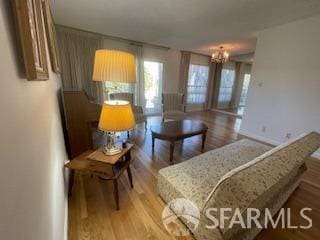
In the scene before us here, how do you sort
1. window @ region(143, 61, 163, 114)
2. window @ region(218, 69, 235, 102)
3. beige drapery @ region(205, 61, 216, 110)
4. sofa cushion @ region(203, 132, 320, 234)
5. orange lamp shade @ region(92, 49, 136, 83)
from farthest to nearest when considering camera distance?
1. window @ region(218, 69, 235, 102)
2. beige drapery @ region(205, 61, 216, 110)
3. window @ region(143, 61, 163, 114)
4. orange lamp shade @ region(92, 49, 136, 83)
5. sofa cushion @ region(203, 132, 320, 234)

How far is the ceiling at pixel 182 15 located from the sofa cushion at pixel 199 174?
2150 millimetres

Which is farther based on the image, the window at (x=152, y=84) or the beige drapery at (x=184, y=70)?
the beige drapery at (x=184, y=70)

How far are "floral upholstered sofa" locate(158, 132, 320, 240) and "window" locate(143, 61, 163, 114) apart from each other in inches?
149

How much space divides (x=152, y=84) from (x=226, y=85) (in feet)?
13.5

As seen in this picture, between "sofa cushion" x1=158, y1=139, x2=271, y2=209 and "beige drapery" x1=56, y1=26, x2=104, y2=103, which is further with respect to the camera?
"beige drapery" x1=56, y1=26, x2=104, y2=103

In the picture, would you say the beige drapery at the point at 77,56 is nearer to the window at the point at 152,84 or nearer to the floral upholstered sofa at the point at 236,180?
the window at the point at 152,84

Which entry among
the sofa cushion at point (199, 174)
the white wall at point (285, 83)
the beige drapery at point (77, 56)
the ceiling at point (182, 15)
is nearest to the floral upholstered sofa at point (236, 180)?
the sofa cushion at point (199, 174)

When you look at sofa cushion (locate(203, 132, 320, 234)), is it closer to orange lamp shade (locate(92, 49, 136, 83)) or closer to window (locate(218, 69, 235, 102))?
orange lamp shade (locate(92, 49, 136, 83))

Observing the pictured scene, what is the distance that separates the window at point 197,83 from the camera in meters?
6.48

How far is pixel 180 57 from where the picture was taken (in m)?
5.95

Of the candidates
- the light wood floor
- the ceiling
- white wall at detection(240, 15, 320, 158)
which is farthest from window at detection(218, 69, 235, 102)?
the light wood floor

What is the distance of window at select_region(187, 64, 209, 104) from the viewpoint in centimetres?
648

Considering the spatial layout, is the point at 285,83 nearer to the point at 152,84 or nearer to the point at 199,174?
the point at 199,174

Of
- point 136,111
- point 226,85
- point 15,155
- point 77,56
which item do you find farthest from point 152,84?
point 15,155
